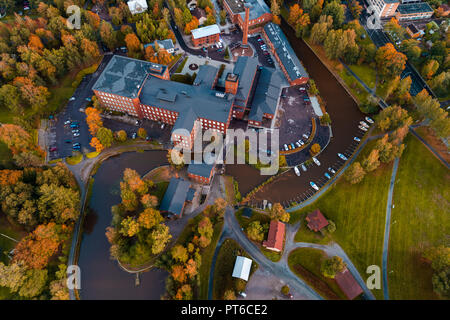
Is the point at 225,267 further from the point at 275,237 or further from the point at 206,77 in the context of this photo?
the point at 206,77

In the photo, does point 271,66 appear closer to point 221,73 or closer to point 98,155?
point 221,73

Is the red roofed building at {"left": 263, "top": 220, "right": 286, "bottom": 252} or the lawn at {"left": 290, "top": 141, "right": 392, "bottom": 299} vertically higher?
the lawn at {"left": 290, "top": 141, "right": 392, "bottom": 299}

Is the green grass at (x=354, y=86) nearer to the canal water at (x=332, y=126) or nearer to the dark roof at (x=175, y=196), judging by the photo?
the canal water at (x=332, y=126)

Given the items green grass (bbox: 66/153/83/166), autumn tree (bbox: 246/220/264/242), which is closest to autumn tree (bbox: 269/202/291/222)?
autumn tree (bbox: 246/220/264/242)

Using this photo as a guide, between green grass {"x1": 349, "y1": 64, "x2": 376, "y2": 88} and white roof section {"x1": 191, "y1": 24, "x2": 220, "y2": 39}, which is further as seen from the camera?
white roof section {"x1": 191, "y1": 24, "x2": 220, "y2": 39}

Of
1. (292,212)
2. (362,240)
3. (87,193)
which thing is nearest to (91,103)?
(87,193)

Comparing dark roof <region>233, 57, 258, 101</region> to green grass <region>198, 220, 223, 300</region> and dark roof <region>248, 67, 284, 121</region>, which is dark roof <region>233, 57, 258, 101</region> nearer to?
dark roof <region>248, 67, 284, 121</region>

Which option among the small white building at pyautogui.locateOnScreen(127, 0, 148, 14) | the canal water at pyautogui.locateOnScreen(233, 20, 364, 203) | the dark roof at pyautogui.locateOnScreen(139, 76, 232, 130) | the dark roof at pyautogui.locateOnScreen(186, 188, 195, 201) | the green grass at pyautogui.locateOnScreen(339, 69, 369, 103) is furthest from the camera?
the small white building at pyautogui.locateOnScreen(127, 0, 148, 14)
